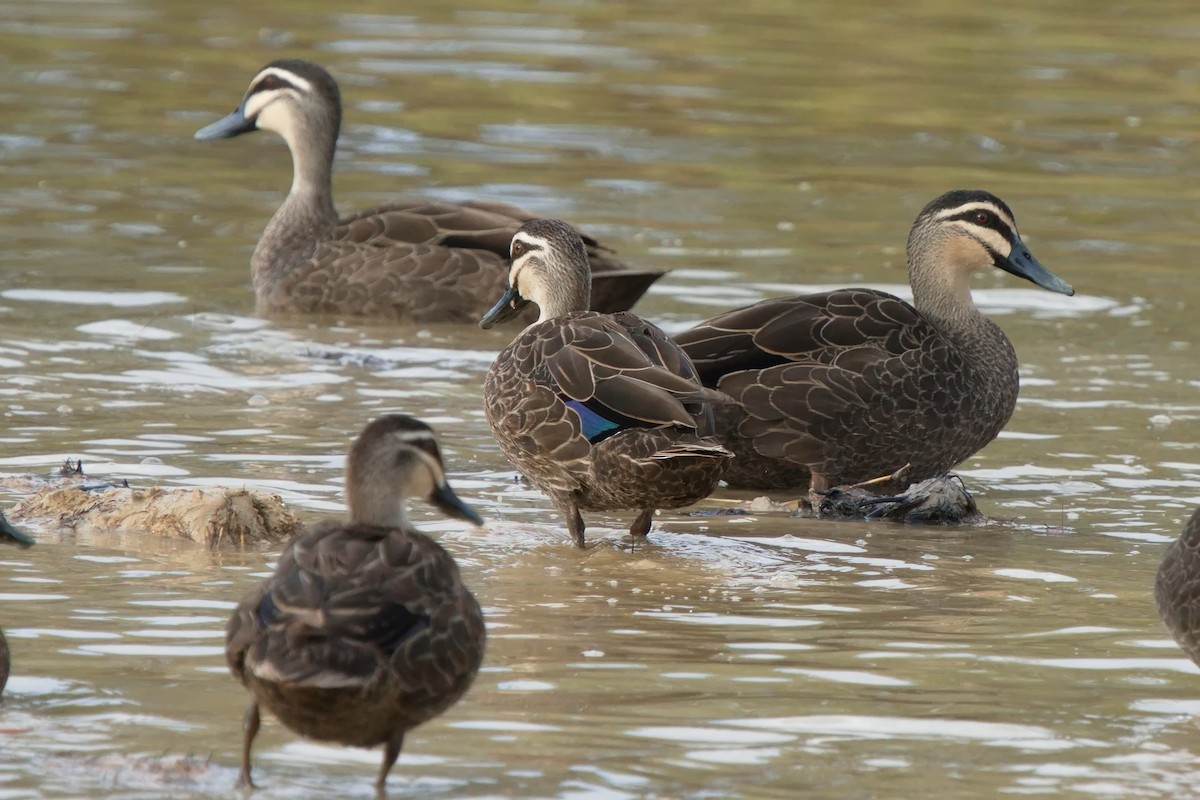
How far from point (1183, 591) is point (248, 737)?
9.91 ft

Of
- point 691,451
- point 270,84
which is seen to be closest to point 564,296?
point 691,451

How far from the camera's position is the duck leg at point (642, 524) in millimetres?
8906

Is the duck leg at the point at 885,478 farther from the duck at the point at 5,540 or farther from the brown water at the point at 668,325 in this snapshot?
the duck at the point at 5,540

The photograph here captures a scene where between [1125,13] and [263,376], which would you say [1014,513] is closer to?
[263,376]

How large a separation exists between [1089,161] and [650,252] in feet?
18.3

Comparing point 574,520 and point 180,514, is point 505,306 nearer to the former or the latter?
point 574,520

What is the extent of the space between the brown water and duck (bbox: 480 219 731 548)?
284 mm

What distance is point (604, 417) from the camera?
28.4 feet

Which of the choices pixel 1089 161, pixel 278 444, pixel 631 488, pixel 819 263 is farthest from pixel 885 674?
pixel 1089 161

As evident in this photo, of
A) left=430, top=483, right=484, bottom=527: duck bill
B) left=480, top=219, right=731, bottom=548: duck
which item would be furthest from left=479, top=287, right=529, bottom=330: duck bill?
left=430, top=483, right=484, bottom=527: duck bill

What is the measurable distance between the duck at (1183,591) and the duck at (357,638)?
91.5 inches

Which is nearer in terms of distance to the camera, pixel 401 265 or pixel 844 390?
pixel 844 390

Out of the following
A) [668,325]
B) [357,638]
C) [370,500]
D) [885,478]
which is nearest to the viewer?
[357,638]

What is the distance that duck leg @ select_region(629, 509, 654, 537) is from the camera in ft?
29.2
